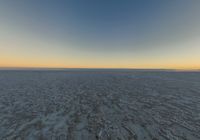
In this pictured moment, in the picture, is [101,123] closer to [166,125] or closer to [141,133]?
[141,133]

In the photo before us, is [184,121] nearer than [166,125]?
No

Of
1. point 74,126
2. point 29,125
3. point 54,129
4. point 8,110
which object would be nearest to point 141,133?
point 74,126

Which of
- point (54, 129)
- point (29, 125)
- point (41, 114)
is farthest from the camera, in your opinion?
point (41, 114)

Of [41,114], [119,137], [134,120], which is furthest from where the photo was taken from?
[41,114]

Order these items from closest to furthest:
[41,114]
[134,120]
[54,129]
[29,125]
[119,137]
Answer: [119,137], [54,129], [29,125], [134,120], [41,114]

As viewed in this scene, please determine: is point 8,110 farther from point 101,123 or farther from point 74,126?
point 101,123

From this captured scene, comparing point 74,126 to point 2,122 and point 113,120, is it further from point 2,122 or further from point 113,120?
point 2,122

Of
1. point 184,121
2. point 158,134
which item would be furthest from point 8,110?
point 184,121

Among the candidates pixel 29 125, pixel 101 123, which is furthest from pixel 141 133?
pixel 29 125
